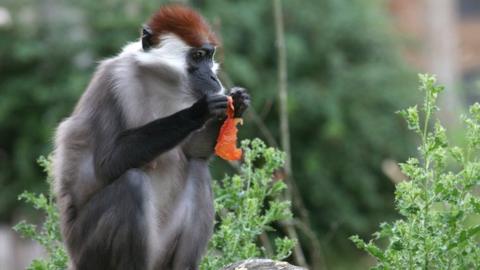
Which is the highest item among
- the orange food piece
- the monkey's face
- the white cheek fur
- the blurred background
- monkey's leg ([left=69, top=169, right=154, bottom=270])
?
the blurred background

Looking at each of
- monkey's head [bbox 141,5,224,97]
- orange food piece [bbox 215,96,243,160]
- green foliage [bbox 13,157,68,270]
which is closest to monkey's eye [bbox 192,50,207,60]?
monkey's head [bbox 141,5,224,97]

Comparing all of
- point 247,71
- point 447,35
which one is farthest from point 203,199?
point 447,35

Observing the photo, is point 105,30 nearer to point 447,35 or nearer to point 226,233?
point 226,233

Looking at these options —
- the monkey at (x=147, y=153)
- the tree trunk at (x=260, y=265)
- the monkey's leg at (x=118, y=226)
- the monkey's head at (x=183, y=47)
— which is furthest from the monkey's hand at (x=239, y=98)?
the tree trunk at (x=260, y=265)

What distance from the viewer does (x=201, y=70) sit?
6113 mm

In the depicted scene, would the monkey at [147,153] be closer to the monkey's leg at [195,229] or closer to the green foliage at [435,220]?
the monkey's leg at [195,229]

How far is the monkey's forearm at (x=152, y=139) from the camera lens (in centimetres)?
575

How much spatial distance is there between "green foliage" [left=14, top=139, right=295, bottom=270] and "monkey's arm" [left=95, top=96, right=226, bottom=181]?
49 centimetres

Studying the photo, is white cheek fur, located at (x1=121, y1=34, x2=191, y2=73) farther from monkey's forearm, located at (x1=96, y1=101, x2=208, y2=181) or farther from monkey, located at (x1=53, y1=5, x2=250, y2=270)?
monkey's forearm, located at (x1=96, y1=101, x2=208, y2=181)

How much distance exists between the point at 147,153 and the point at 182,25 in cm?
83

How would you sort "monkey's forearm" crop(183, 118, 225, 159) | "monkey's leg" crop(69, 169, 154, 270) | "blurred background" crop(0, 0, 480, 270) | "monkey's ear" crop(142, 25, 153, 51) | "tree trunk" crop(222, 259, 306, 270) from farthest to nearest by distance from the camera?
"blurred background" crop(0, 0, 480, 270), "monkey's forearm" crop(183, 118, 225, 159), "monkey's ear" crop(142, 25, 153, 51), "monkey's leg" crop(69, 169, 154, 270), "tree trunk" crop(222, 259, 306, 270)

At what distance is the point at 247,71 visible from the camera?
41.1 feet

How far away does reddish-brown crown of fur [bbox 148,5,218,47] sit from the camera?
6.12 metres

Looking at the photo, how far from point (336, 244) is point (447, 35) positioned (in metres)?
6.99
